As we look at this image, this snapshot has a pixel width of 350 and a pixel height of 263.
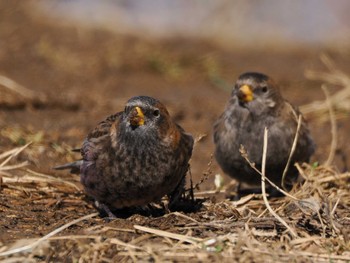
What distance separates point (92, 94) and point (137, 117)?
16.0 feet

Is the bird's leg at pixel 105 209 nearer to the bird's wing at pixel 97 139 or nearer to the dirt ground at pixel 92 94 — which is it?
the dirt ground at pixel 92 94

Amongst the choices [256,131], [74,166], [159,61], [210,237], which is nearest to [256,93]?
[256,131]

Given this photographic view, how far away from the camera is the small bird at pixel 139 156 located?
5.86 meters

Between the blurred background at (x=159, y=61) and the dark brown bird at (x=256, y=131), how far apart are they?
359 millimetres

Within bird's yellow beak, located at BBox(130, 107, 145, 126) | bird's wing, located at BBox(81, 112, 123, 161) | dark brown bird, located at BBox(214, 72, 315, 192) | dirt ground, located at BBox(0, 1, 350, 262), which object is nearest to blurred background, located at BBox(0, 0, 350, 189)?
dirt ground, located at BBox(0, 1, 350, 262)

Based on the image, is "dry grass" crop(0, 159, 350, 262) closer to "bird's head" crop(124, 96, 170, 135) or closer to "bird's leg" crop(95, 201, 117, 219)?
"bird's leg" crop(95, 201, 117, 219)

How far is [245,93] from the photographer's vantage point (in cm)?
735

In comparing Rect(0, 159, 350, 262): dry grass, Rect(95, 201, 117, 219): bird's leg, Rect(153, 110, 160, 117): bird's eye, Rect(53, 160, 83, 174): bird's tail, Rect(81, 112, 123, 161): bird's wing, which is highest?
Rect(153, 110, 160, 117): bird's eye

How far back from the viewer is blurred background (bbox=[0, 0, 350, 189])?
30.8ft

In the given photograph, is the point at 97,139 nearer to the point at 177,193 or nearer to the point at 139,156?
the point at 139,156

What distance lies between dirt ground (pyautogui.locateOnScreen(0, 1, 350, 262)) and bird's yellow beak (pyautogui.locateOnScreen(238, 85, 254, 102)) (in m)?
0.72

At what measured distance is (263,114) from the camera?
742 cm

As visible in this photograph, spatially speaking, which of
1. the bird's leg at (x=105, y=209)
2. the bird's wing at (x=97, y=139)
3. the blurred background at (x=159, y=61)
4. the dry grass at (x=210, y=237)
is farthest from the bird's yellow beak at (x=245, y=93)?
the bird's leg at (x=105, y=209)

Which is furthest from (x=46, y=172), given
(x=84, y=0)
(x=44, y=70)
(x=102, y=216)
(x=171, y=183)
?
(x=84, y=0)
